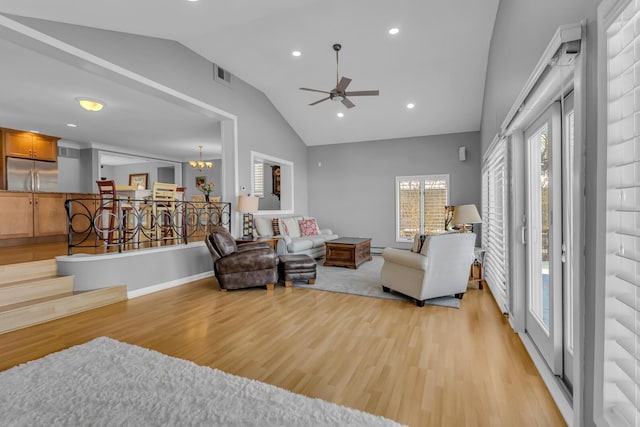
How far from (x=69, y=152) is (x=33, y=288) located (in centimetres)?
652

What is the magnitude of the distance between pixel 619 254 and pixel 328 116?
269 inches

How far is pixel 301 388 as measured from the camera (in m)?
2.00

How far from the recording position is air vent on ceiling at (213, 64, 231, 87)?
538 cm

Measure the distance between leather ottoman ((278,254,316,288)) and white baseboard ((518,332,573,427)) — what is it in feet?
9.30

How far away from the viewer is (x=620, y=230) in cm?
106

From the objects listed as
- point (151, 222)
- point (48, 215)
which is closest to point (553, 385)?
point (151, 222)

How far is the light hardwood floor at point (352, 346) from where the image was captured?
1.87 metres

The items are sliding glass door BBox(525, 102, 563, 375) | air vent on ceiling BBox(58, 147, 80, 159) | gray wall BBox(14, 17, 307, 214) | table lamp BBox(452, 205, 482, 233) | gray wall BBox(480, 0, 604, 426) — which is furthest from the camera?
air vent on ceiling BBox(58, 147, 80, 159)

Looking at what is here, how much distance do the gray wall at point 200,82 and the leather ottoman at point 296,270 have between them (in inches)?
77.2

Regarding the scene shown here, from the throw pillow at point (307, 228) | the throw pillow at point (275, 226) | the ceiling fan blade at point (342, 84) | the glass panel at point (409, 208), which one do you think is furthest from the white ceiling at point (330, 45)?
the throw pillow at point (275, 226)

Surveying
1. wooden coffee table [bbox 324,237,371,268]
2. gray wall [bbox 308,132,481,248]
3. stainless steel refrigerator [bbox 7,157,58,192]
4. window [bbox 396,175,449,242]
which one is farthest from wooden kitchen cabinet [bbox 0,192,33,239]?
window [bbox 396,175,449,242]

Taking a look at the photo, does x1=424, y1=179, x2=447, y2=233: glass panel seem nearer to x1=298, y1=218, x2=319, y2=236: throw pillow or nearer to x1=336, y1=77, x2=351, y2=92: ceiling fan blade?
x1=298, y1=218, x2=319, y2=236: throw pillow

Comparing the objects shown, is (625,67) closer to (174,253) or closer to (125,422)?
(125,422)

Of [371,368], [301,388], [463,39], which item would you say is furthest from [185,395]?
[463,39]
